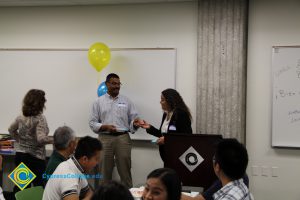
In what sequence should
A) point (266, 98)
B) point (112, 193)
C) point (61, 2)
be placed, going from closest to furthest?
point (112, 193), point (266, 98), point (61, 2)

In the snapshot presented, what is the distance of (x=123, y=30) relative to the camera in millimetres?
4898

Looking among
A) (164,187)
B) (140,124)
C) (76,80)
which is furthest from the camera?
(76,80)

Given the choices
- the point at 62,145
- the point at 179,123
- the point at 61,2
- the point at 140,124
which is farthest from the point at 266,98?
the point at 61,2

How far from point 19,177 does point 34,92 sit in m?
1.20

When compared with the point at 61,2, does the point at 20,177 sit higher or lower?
lower

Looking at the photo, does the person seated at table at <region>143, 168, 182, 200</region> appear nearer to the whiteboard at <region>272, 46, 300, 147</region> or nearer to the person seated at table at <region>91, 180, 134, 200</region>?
the person seated at table at <region>91, 180, 134, 200</region>

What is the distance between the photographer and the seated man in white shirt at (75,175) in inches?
93.4

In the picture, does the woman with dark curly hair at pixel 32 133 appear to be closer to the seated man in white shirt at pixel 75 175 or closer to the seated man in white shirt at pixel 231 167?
the seated man in white shirt at pixel 75 175

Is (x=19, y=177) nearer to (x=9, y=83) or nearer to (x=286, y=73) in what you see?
(x=9, y=83)

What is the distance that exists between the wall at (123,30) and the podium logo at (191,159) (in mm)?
1630

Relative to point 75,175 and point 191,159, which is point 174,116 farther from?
point 75,175

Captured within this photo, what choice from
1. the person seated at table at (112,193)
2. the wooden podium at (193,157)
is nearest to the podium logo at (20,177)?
the wooden podium at (193,157)

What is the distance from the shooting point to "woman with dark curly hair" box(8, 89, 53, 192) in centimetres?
387

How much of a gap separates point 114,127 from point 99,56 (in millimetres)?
910
